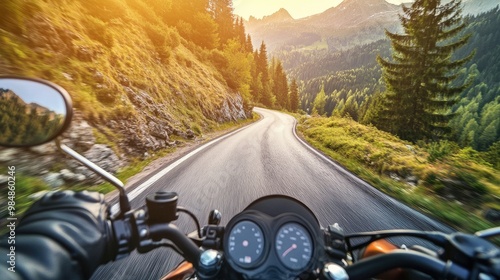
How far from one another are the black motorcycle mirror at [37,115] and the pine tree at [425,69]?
63.1 feet

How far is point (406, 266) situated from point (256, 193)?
160 inches

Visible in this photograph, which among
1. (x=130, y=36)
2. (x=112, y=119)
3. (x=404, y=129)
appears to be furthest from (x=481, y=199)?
(x=130, y=36)

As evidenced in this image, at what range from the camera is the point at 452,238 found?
1.04 m

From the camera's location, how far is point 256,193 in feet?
16.7

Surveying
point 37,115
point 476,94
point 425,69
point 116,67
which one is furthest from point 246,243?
point 476,94

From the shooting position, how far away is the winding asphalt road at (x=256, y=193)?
2.72 meters

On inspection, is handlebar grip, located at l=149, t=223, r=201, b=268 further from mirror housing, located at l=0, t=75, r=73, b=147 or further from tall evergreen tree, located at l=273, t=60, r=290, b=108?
tall evergreen tree, located at l=273, t=60, r=290, b=108

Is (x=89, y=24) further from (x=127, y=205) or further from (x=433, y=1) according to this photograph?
(x=433, y=1)

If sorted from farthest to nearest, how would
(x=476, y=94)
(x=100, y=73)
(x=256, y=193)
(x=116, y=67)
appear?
(x=476, y=94), (x=116, y=67), (x=100, y=73), (x=256, y=193)

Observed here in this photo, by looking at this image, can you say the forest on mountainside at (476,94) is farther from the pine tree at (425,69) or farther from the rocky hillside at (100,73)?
the rocky hillside at (100,73)

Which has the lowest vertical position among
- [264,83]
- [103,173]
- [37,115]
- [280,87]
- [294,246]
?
[280,87]

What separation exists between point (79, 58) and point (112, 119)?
295cm

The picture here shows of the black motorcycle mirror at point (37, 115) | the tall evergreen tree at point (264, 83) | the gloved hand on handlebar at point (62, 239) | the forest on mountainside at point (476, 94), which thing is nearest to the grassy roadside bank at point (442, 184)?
the gloved hand on handlebar at point (62, 239)

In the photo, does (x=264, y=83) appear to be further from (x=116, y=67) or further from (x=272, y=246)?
(x=272, y=246)
